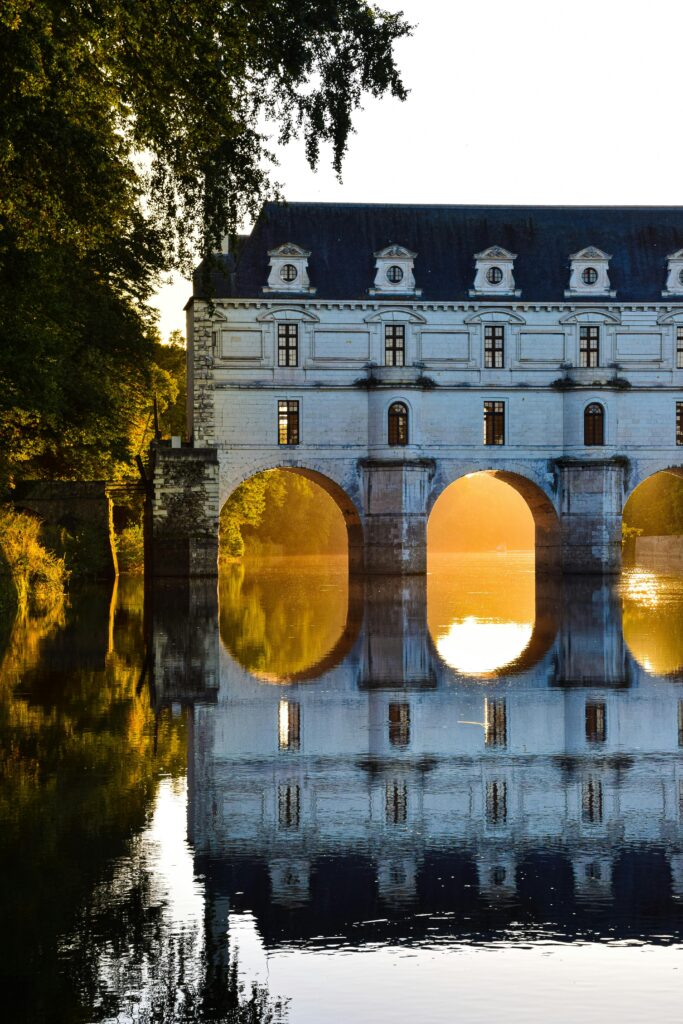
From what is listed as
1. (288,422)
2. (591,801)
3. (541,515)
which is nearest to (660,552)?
(541,515)

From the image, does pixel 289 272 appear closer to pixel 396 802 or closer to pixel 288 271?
pixel 288 271

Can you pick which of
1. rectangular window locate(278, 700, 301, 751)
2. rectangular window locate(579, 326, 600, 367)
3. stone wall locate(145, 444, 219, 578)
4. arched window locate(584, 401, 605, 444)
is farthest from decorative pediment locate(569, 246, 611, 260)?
rectangular window locate(278, 700, 301, 751)

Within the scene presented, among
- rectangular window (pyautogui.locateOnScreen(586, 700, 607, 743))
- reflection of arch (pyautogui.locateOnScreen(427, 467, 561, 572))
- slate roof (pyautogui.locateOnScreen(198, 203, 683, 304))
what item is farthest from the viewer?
reflection of arch (pyautogui.locateOnScreen(427, 467, 561, 572))

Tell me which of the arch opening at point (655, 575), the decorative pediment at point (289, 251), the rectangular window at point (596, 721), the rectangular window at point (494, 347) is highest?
the decorative pediment at point (289, 251)

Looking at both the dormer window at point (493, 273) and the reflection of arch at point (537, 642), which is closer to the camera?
the reflection of arch at point (537, 642)

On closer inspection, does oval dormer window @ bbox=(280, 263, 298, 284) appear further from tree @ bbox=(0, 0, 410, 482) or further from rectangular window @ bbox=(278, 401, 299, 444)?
tree @ bbox=(0, 0, 410, 482)

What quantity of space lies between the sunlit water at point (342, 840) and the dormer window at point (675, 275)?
1406 inches

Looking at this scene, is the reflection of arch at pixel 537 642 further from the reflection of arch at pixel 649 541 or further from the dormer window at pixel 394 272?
the reflection of arch at pixel 649 541

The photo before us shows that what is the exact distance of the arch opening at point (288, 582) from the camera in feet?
74.0

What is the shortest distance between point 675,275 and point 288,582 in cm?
1941

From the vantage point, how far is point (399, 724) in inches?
569

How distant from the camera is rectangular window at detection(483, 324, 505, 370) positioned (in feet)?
174

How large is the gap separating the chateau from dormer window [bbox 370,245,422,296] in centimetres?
6

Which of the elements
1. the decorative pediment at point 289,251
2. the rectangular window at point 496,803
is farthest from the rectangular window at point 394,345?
the rectangular window at point 496,803
